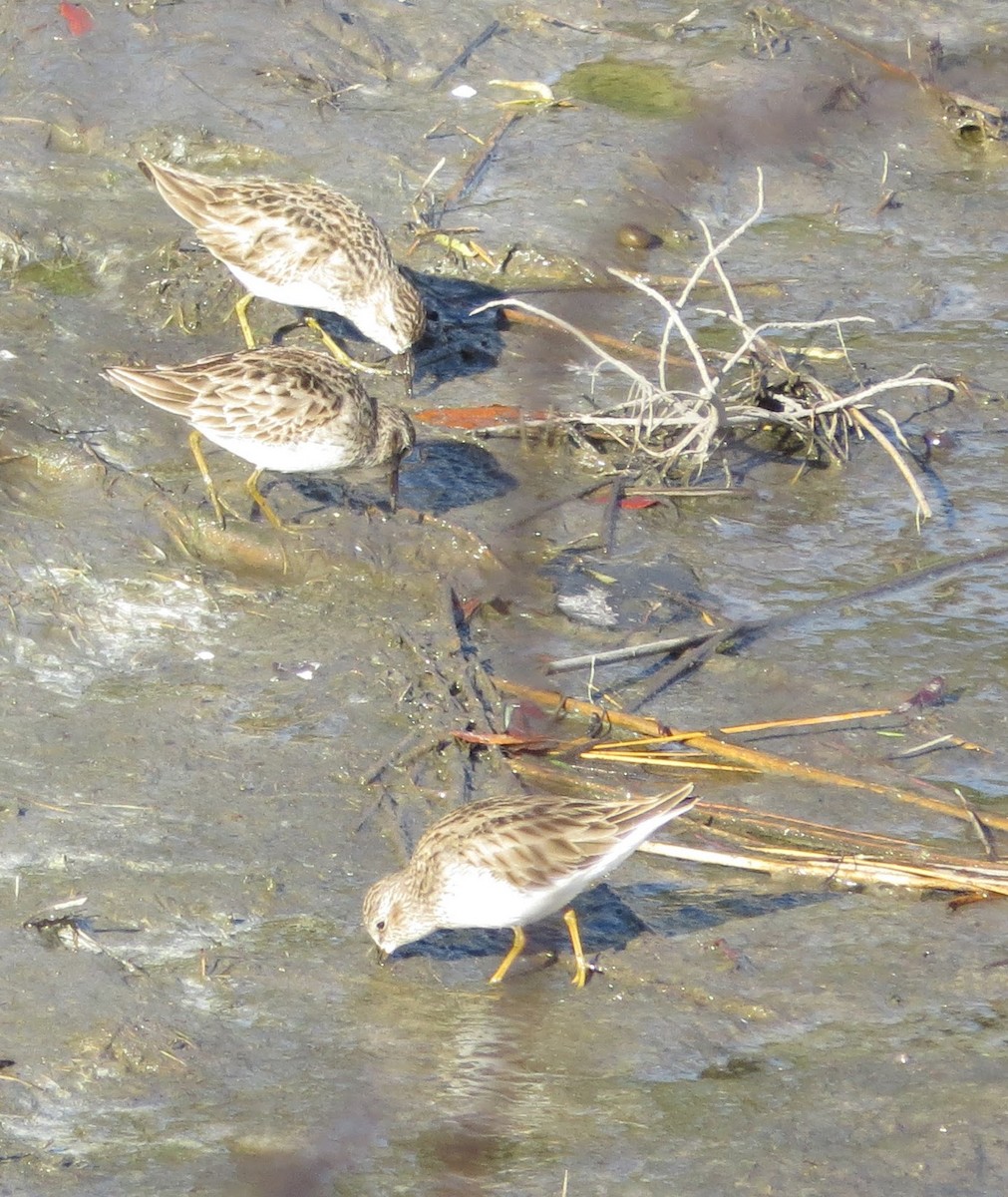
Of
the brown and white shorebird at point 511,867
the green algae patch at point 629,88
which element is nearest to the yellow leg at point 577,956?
the brown and white shorebird at point 511,867

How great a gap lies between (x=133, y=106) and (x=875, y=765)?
6101 millimetres

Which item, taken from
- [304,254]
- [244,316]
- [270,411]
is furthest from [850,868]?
[244,316]

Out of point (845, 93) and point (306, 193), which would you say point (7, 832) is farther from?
point (845, 93)

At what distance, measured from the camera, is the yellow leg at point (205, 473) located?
7.09 metres

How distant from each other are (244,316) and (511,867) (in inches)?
178

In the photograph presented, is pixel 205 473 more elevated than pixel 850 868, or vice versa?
pixel 205 473

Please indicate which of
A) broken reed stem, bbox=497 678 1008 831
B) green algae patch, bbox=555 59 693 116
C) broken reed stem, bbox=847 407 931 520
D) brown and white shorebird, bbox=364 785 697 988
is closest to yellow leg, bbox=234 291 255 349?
broken reed stem, bbox=847 407 931 520

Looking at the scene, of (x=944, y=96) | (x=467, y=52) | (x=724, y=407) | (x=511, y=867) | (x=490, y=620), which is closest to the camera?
(x=511, y=867)

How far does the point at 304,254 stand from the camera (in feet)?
27.6

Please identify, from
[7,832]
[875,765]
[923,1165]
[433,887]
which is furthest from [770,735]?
[7,832]

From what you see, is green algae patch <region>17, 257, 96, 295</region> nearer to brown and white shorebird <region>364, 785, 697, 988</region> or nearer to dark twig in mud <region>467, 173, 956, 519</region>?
dark twig in mud <region>467, 173, 956, 519</region>

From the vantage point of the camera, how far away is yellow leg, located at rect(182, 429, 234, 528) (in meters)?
7.09

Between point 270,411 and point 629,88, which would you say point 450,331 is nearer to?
→ point 270,411

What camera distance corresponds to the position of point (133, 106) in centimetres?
991
